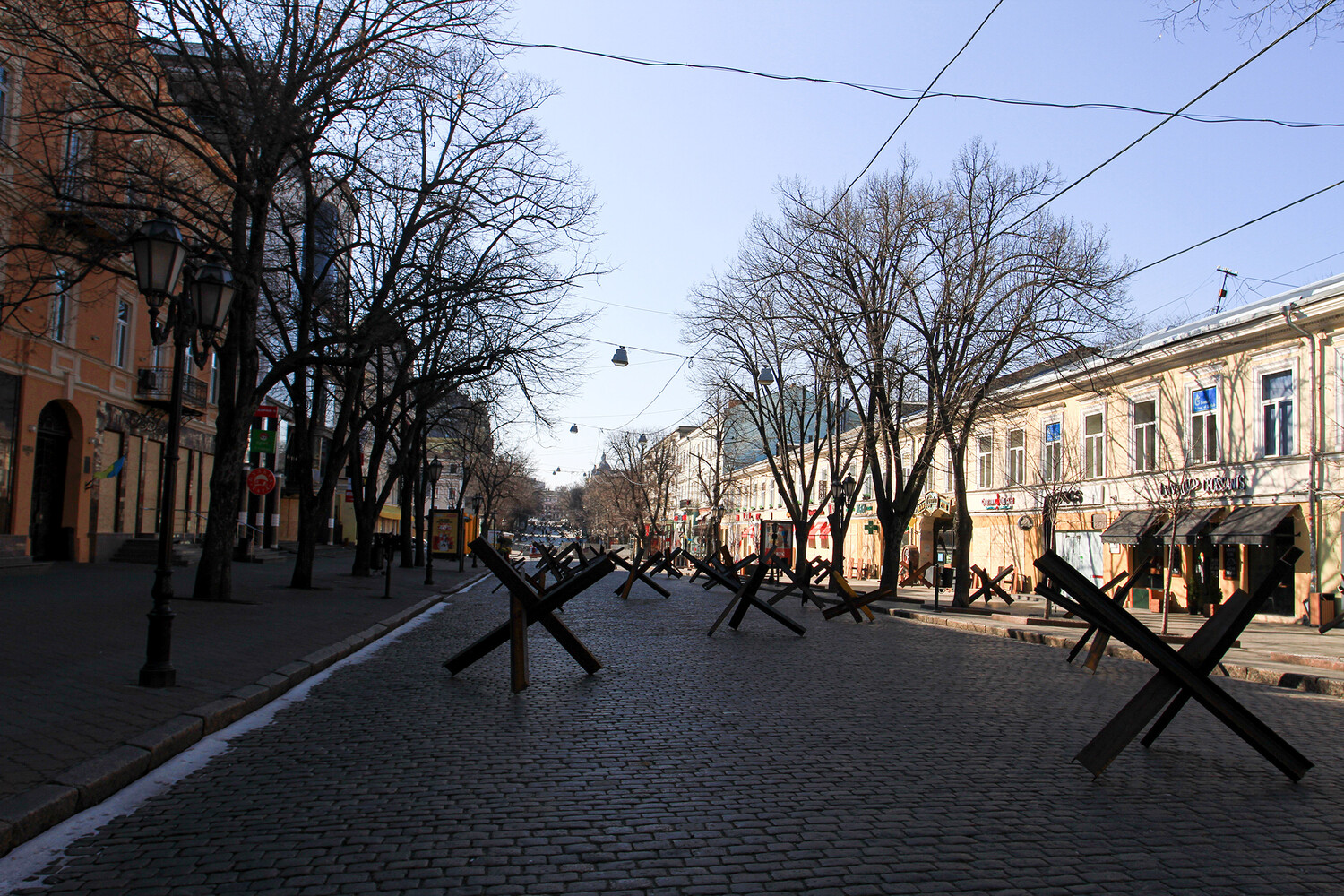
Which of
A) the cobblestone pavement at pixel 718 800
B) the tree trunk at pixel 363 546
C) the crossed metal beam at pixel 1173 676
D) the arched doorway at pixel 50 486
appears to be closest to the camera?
the cobblestone pavement at pixel 718 800

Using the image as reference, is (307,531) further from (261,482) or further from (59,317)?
(59,317)

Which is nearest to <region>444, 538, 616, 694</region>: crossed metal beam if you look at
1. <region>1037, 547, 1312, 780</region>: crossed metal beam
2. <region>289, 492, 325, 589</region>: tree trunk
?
<region>1037, 547, 1312, 780</region>: crossed metal beam

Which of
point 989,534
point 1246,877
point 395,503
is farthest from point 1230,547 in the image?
point 395,503

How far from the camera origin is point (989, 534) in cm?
3606

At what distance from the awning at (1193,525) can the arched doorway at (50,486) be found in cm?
2711

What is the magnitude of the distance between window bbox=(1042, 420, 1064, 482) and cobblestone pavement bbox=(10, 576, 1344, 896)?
22292mm

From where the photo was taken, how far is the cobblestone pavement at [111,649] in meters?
5.81

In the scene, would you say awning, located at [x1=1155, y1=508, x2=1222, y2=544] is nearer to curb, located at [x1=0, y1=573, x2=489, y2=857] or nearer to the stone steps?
curb, located at [x1=0, y1=573, x2=489, y2=857]

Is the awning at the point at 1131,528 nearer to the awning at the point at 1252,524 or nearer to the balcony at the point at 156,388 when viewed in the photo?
the awning at the point at 1252,524

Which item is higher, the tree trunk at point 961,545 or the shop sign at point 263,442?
the shop sign at point 263,442

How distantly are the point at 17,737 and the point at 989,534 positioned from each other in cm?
3436

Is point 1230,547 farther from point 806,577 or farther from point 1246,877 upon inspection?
point 1246,877

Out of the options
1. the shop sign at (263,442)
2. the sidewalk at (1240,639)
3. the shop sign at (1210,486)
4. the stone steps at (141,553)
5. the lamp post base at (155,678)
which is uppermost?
the shop sign at (263,442)

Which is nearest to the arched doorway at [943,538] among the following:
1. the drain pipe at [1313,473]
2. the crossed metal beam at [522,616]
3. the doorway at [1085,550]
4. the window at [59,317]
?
the doorway at [1085,550]
